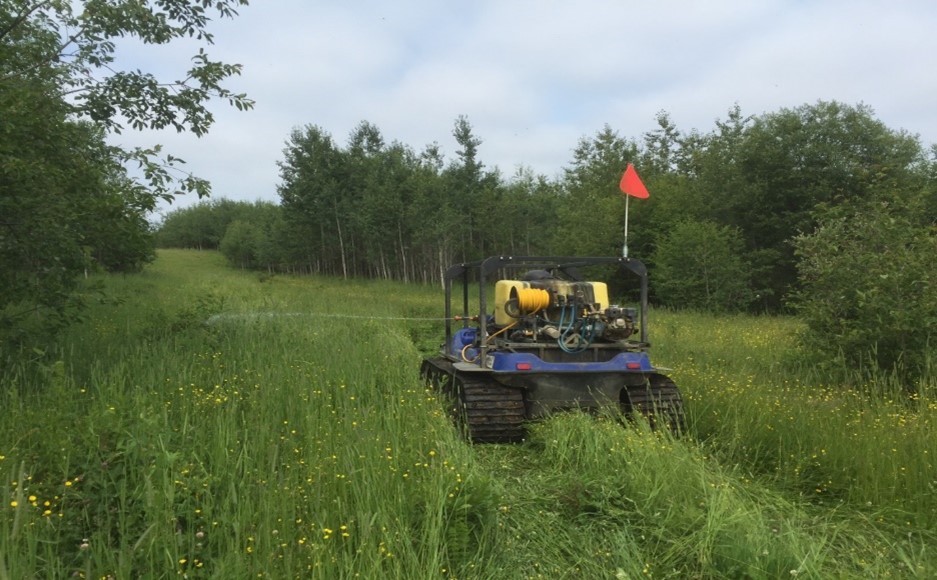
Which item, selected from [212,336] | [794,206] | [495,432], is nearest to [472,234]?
[794,206]

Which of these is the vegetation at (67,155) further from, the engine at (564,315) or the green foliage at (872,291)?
the green foliage at (872,291)

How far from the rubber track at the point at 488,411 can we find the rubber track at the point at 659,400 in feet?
3.38

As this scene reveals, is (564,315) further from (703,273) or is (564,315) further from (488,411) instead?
Answer: (703,273)

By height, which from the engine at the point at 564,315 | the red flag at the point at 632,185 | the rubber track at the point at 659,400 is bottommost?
the rubber track at the point at 659,400

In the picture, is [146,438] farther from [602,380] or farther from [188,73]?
[188,73]

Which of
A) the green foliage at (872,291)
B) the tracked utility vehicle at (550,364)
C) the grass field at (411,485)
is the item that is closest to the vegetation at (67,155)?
the grass field at (411,485)

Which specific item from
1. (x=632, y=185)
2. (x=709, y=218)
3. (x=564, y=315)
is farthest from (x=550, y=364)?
(x=709, y=218)

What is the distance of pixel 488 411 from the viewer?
5.20 meters

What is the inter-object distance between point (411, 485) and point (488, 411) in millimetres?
2006

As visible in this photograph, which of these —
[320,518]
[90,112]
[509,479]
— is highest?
[90,112]

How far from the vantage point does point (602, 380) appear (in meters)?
5.56

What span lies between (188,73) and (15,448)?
4771 millimetres

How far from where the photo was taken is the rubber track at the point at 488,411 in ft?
16.9

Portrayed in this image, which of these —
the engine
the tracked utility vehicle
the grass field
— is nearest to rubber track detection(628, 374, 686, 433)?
the tracked utility vehicle
